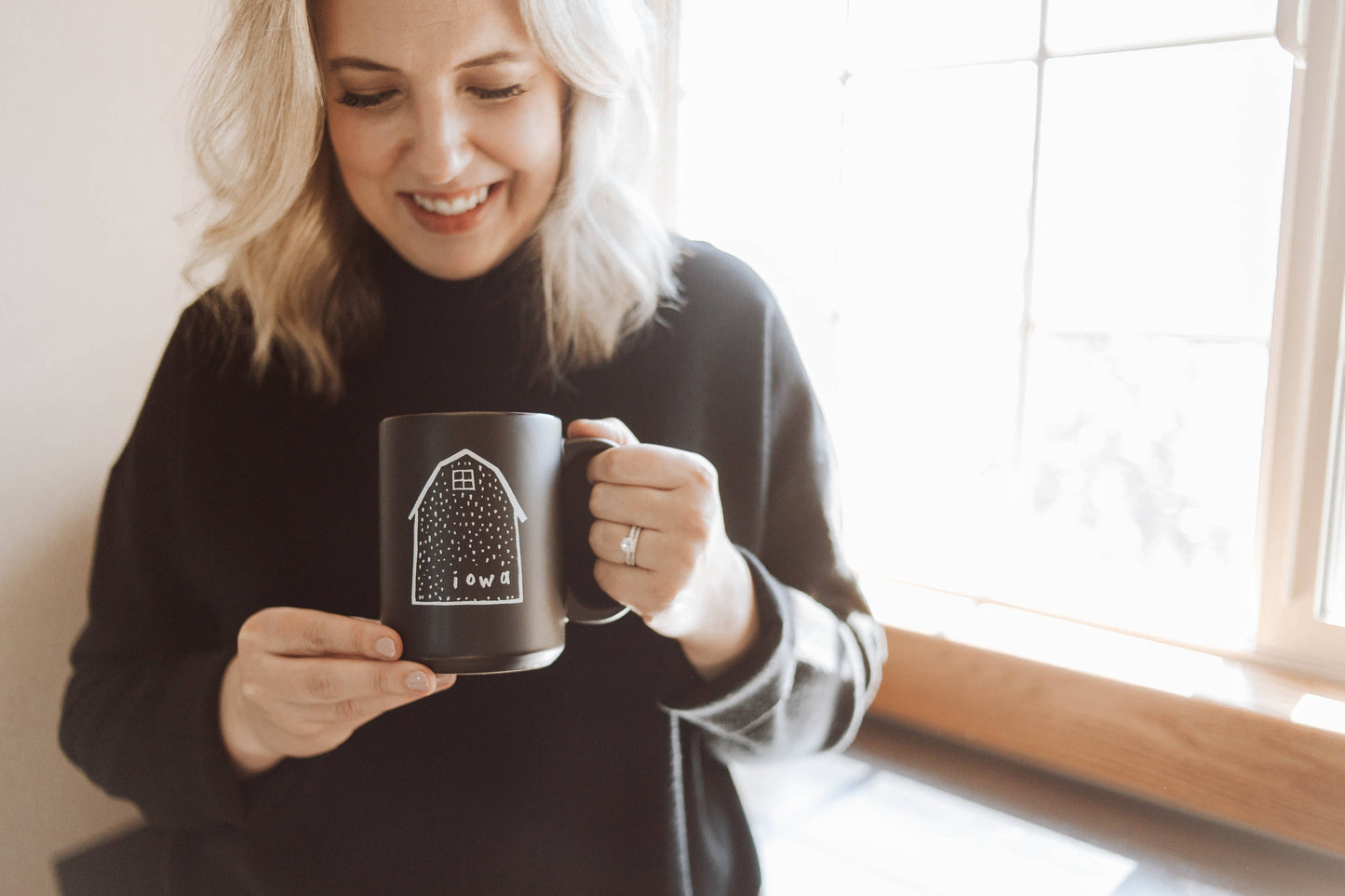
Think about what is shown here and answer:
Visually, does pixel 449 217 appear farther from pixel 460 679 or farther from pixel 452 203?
pixel 460 679

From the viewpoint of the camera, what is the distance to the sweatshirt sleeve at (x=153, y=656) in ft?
2.52

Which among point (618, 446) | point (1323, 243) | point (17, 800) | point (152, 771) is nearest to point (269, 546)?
point (152, 771)

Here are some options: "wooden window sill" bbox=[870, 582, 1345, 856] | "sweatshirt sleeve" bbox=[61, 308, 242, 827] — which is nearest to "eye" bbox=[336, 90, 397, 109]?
"sweatshirt sleeve" bbox=[61, 308, 242, 827]

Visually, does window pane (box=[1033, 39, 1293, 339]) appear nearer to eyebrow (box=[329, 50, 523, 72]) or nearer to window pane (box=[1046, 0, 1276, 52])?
window pane (box=[1046, 0, 1276, 52])

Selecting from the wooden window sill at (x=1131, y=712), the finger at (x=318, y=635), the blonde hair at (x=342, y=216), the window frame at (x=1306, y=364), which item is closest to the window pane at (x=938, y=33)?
the window frame at (x=1306, y=364)

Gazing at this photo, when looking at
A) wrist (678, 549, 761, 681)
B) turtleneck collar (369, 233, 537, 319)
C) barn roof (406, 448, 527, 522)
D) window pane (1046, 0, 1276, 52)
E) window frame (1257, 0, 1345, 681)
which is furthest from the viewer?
window pane (1046, 0, 1276, 52)

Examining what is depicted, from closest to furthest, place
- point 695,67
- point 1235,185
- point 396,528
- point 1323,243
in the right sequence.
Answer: point 396,528, point 1323,243, point 1235,185, point 695,67

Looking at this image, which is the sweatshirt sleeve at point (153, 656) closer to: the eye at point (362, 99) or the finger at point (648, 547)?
the eye at point (362, 99)

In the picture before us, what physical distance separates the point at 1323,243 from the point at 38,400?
1.37m

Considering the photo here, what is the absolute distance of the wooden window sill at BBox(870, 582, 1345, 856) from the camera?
3.30 feet

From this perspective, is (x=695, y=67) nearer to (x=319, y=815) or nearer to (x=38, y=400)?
(x=38, y=400)

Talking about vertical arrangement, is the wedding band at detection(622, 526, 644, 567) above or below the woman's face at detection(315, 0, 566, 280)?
below

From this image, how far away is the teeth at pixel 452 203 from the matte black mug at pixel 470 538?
333mm

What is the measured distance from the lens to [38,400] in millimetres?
880
